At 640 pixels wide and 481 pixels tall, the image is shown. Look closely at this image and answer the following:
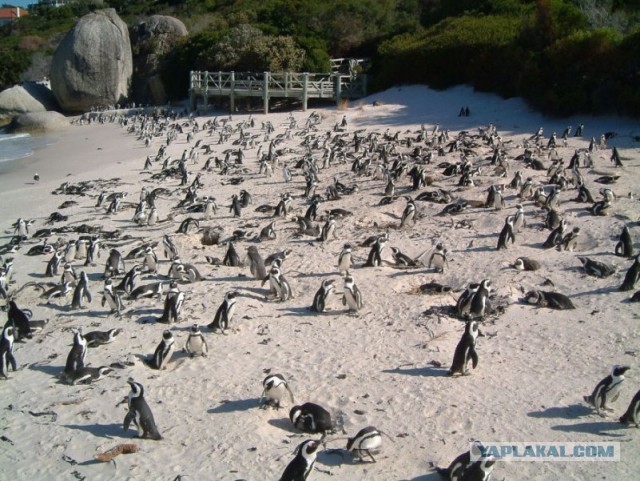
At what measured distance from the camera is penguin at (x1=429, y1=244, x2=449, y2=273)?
1039 cm

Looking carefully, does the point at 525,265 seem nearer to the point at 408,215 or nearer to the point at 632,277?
the point at 632,277

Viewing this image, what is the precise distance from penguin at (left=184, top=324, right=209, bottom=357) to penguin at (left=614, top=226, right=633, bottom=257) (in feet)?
22.7

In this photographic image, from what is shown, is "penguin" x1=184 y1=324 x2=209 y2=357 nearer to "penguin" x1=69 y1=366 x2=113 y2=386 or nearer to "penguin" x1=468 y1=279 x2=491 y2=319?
"penguin" x1=69 y1=366 x2=113 y2=386

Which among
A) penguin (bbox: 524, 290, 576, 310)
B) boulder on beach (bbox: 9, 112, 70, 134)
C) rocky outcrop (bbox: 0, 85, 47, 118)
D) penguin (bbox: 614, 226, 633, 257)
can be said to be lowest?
penguin (bbox: 524, 290, 576, 310)

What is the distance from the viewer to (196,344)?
25.7 ft

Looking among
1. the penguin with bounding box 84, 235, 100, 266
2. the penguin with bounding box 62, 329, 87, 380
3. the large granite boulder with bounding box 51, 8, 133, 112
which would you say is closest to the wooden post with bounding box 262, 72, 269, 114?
the large granite boulder with bounding box 51, 8, 133, 112

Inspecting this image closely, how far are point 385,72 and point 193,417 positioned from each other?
97.1ft

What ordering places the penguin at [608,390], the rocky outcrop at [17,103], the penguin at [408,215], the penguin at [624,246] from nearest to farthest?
the penguin at [608,390] → the penguin at [624,246] → the penguin at [408,215] → the rocky outcrop at [17,103]

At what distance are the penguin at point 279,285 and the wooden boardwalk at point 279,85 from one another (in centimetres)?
2364

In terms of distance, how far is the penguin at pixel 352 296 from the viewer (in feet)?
29.5

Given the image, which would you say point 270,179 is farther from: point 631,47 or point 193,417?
point 631,47

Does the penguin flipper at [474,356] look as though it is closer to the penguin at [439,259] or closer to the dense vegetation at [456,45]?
the penguin at [439,259]

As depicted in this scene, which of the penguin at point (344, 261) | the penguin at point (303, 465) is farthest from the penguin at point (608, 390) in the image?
the penguin at point (344, 261)

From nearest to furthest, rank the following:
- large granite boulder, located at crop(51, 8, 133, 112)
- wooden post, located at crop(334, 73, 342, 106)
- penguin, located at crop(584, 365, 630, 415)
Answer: penguin, located at crop(584, 365, 630, 415) < wooden post, located at crop(334, 73, 342, 106) < large granite boulder, located at crop(51, 8, 133, 112)
